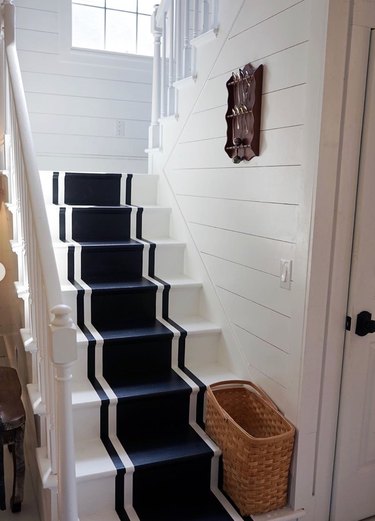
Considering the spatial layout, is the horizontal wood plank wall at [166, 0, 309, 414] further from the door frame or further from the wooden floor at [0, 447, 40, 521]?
the wooden floor at [0, 447, 40, 521]

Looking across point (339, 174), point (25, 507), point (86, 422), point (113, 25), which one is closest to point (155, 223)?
point (86, 422)

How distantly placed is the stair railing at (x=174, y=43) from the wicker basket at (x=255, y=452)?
1797mm

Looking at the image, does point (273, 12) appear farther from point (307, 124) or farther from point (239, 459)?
point (239, 459)

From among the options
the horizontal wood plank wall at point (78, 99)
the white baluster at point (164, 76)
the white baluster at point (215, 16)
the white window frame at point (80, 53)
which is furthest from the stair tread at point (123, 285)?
the white window frame at point (80, 53)

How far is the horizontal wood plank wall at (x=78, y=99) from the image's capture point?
12.2 feet

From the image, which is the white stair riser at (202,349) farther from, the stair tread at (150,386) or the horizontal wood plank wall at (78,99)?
the horizontal wood plank wall at (78,99)

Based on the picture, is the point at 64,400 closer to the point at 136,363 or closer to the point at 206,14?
the point at 136,363

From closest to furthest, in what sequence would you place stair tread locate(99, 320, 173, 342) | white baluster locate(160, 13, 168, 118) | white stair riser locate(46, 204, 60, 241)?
stair tread locate(99, 320, 173, 342) < white stair riser locate(46, 204, 60, 241) < white baluster locate(160, 13, 168, 118)

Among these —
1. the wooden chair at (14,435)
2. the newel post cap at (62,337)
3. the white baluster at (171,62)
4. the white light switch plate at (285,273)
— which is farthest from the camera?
the white baluster at (171,62)

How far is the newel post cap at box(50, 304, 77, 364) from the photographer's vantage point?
1.50 metres

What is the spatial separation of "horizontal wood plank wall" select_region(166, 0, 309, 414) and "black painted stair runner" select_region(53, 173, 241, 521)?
1.21 ft

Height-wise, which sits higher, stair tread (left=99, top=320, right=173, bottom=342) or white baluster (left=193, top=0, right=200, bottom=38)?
white baluster (left=193, top=0, right=200, bottom=38)

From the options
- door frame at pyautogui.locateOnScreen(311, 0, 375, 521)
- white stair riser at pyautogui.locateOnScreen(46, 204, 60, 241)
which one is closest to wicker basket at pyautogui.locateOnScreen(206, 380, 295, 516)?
door frame at pyautogui.locateOnScreen(311, 0, 375, 521)

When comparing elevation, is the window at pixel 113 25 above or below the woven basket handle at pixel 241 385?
above
